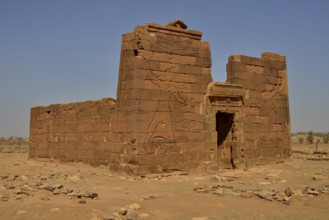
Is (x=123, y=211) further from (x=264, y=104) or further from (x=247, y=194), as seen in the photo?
(x=264, y=104)

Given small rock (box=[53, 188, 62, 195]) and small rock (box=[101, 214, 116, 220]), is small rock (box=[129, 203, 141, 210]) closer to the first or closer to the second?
small rock (box=[101, 214, 116, 220])

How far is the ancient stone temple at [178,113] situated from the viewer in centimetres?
1075

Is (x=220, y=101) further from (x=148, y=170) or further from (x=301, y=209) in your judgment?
(x=301, y=209)

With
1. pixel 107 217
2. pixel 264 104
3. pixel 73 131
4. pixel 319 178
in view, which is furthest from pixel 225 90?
pixel 107 217

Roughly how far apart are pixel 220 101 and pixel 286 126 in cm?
395

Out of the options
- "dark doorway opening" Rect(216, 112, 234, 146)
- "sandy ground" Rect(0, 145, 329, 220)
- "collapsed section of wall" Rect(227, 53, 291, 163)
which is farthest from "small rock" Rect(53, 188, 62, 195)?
"collapsed section of wall" Rect(227, 53, 291, 163)

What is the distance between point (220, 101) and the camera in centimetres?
1245

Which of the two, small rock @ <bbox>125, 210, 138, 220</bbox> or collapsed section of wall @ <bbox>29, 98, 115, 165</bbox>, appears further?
collapsed section of wall @ <bbox>29, 98, 115, 165</bbox>

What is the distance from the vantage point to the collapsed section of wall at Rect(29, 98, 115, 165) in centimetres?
1236

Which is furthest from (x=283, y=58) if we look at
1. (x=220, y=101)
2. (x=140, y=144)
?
(x=140, y=144)

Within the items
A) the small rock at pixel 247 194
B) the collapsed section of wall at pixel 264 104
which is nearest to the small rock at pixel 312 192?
the small rock at pixel 247 194

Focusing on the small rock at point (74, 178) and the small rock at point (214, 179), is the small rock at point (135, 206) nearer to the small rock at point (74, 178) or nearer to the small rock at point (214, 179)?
the small rock at point (74, 178)

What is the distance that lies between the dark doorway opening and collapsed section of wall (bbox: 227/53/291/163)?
58 cm

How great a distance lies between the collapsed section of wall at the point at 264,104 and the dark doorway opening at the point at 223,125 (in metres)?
0.58
